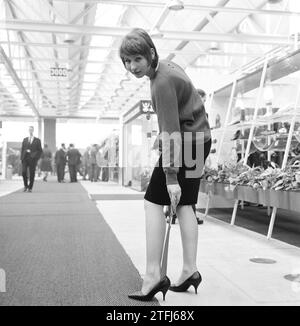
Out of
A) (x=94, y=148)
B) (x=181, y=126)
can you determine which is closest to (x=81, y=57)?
(x=94, y=148)

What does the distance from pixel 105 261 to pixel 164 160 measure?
1.14m

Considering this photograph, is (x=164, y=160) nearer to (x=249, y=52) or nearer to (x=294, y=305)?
(x=294, y=305)

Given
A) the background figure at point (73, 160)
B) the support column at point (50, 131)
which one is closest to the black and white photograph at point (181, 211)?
the background figure at point (73, 160)

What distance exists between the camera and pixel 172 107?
1937 mm

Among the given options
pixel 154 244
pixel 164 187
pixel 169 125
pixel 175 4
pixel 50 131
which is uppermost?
pixel 175 4

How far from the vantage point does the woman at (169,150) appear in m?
1.95

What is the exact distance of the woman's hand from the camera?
6.41ft

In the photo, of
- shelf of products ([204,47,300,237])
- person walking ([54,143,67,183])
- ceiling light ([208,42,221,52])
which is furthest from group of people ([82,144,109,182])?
shelf of products ([204,47,300,237])

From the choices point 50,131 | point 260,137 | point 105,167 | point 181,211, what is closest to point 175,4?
point 260,137

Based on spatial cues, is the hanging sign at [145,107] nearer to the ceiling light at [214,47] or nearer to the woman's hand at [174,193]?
the ceiling light at [214,47]

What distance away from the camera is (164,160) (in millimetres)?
1958

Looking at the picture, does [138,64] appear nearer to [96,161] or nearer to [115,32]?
[115,32]

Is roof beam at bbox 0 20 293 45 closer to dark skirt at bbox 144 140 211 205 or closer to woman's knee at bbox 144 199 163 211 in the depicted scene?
dark skirt at bbox 144 140 211 205

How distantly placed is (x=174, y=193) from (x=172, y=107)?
14.3 inches
